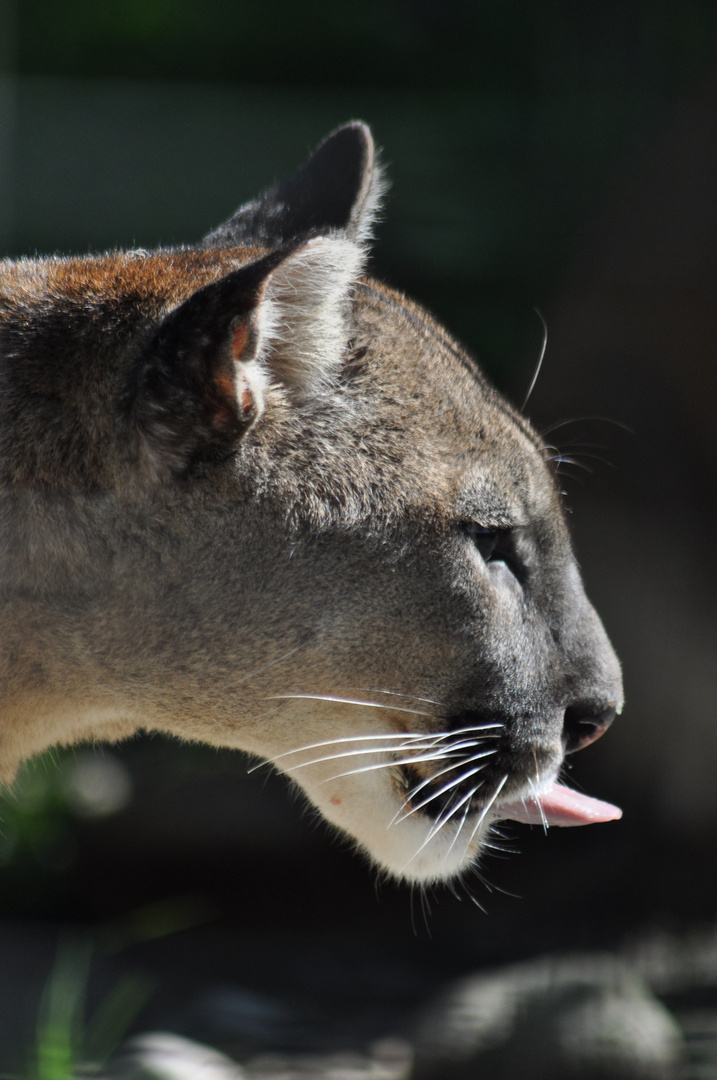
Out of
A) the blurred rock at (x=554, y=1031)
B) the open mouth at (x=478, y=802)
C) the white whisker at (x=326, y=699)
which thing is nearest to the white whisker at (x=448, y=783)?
the open mouth at (x=478, y=802)

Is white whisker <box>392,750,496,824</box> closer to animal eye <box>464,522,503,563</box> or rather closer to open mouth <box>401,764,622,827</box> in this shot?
open mouth <box>401,764,622,827</box>

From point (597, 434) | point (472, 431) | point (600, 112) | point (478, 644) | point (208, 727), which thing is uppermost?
point (600, 112)

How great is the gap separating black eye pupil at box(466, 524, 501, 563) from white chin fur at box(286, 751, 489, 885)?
0.48 metres

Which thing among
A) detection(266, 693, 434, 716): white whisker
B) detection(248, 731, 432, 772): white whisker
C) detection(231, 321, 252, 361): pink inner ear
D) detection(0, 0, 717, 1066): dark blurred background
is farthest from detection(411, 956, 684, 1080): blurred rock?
detection(231, 321, 252, 361): pink inner ear

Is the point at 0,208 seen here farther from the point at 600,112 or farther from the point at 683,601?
the point at 683,601

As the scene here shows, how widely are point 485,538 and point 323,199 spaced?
93 cm

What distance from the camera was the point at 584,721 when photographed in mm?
2393

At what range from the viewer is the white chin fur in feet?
7.45

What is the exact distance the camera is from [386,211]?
4.36 m

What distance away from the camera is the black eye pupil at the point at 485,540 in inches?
87.1

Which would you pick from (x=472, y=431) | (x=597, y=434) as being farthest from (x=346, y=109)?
(x=472, y=431)

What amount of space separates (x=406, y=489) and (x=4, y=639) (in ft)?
2.55

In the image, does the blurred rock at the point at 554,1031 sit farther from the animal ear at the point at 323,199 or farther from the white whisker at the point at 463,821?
the animal ear at the point at 323,199

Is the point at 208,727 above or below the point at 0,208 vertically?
below
